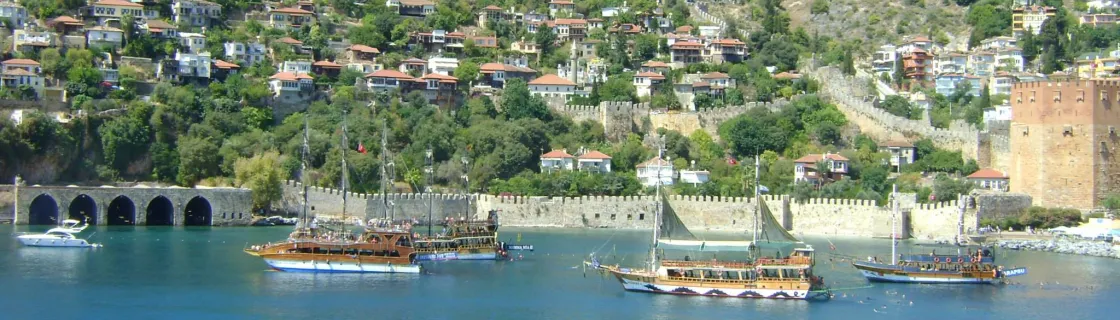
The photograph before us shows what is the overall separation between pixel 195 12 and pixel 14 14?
8813 mm

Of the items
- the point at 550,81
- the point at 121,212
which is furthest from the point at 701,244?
the point at 550,81

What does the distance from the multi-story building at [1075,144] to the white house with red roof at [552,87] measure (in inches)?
852

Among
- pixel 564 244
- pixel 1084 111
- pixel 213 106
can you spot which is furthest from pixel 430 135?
pixel 1084 111

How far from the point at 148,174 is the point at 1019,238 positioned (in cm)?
3109

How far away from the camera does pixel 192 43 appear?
70812 millimetres

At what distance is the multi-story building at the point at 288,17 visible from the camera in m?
77.9

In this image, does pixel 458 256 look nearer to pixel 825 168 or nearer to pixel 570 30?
pixel 825 168

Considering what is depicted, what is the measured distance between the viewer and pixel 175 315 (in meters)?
33.4

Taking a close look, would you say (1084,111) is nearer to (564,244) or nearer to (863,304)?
(564,244)

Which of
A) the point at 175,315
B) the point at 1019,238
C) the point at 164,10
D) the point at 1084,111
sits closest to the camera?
the point at 175,315

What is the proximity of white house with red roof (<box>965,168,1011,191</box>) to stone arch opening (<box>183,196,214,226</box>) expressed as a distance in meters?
27.4

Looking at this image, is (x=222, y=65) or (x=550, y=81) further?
(x=550, y=81)

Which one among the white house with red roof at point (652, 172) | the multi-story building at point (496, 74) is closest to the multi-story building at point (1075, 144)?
the white house with red roof at point (652, 172)

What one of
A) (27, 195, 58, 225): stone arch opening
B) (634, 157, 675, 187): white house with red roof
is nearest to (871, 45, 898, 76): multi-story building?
(634, 157, 675, 187): white house with red roof
